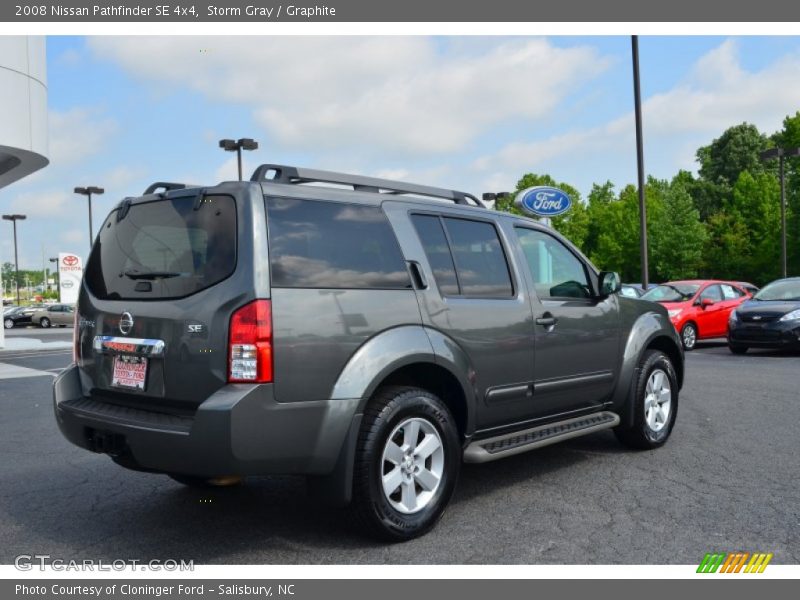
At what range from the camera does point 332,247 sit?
12.9 ft

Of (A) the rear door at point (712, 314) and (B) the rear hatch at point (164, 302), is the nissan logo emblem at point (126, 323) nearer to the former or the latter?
(B) the rear hatch at point (164, 302)

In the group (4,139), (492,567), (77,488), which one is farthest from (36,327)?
(492,567)

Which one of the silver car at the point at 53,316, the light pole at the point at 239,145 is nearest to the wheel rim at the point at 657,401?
the light pole at the point at 239,145

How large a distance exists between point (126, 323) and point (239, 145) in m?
25.7

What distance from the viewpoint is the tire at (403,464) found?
3.78 m

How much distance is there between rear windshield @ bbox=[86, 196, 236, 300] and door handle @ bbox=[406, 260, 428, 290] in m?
1.10

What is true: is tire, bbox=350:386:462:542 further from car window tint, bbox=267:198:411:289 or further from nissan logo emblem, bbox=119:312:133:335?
nissan logo emblem, bbox=119:312:133:335

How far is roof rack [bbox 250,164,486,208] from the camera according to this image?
4039mm

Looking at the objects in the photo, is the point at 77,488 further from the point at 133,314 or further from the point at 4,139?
the point at 4,139

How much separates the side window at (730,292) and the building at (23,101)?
57.1 ft

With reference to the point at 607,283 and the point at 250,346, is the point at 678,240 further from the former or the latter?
the point at 250,346

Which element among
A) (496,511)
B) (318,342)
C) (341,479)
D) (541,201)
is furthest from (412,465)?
(541,201)

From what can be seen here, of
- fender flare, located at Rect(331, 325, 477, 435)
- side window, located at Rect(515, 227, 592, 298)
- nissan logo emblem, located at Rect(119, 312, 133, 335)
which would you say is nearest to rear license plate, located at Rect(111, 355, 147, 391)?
nissan logo emblem, located at Rect(119, 312, 133, 335)
